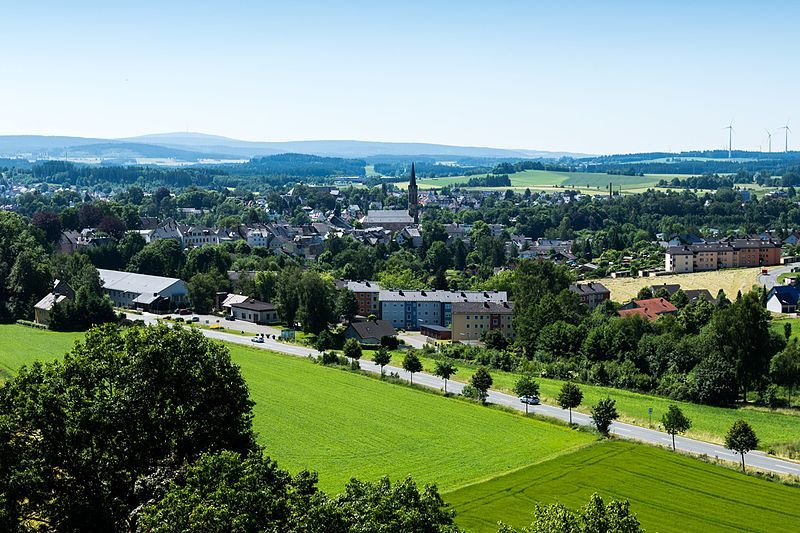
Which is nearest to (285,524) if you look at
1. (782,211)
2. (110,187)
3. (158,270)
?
(158,270)

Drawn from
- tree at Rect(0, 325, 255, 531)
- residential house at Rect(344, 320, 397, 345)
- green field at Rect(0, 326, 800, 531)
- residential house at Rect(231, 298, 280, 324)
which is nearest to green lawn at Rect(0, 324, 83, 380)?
green field at Rect(0, 326, 800, 531)

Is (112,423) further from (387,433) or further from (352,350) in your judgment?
(352,350)

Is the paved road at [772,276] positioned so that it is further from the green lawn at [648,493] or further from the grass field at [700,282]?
the green lawn at [648,493]

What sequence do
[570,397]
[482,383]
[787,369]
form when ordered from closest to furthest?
1. [570,397]
2. [482,383]
3. [787,369]

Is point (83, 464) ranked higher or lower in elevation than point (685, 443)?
higher

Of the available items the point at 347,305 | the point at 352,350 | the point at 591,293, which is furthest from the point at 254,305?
the point at 591,293

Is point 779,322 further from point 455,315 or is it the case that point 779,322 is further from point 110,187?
point 110,187
